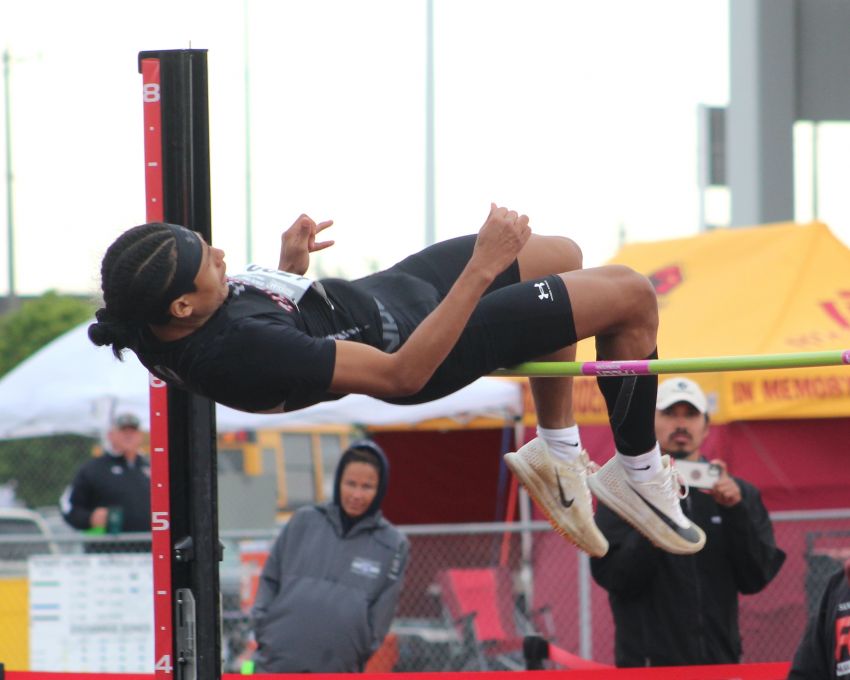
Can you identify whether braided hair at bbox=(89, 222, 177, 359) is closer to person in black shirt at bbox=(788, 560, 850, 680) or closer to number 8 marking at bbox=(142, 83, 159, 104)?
number 8 marking at bbox=(142, 83, 159, 104)

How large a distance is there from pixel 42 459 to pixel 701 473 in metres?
22.4

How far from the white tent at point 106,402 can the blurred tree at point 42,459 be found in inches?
603

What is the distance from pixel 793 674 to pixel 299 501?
10526mm

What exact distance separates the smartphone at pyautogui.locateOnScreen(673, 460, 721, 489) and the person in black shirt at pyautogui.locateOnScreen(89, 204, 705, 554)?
81cm

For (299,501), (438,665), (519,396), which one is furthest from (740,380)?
(299,501)

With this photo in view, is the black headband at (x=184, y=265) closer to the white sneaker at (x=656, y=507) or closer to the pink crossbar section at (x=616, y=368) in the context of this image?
the pink crossbar section at (x=616, y=368)

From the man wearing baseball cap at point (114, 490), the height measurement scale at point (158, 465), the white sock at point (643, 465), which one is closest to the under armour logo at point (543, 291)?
the white sock at point (643, 465)

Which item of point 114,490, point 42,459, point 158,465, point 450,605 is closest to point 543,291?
point 158,465

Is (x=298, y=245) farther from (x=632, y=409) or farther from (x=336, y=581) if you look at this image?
(x=336, y=581)

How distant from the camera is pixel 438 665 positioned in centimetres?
799

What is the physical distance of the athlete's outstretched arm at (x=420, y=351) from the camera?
3391 mm

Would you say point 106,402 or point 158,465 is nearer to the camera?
point 158,465

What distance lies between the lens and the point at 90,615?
7.74 meters

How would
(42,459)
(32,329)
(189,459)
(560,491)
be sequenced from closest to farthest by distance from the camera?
1. (189,459)
2. (560,491)
3. (42,459)
4. (32,329)
